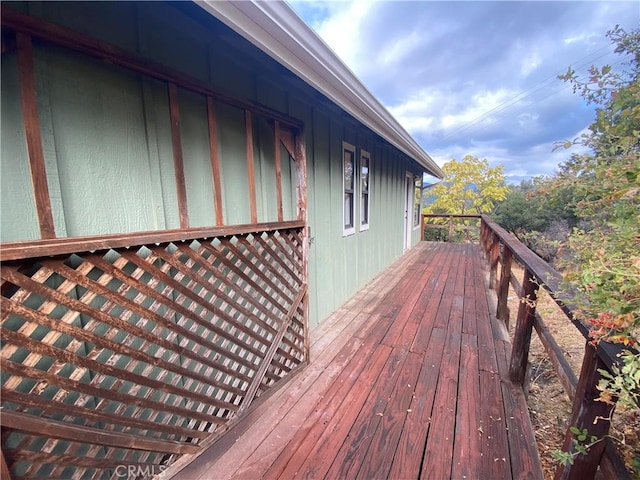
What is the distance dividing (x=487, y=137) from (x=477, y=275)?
26988 mm

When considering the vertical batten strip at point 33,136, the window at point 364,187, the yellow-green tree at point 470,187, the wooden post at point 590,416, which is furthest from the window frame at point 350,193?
the yellow-green tree at point 470,187

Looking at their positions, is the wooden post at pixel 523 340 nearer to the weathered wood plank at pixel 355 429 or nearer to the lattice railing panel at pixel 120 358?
the weathered wood plank at pixel 355 429

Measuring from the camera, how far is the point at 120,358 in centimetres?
139

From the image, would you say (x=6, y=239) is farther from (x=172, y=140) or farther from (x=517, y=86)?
(x=517, y=86)

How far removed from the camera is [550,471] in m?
1.54

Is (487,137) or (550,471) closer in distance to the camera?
(550,471)

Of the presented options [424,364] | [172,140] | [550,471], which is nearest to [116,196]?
[172,140]

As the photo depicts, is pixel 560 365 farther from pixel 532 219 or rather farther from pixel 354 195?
pixel 532 219

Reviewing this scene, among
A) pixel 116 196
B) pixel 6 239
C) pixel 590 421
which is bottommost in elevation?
pixel 590 421

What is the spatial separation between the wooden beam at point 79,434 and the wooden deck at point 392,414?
0.26 meters

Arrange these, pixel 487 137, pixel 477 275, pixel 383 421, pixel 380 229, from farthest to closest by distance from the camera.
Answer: pixel 487 137
pixel 380 229
pixel 477 275
pixel 383 421

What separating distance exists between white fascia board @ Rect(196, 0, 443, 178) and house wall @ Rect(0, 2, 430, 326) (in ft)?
1.18

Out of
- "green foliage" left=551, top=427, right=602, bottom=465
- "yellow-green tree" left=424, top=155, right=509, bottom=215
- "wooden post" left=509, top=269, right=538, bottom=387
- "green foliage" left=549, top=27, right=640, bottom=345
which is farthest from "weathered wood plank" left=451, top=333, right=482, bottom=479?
"yellow-green tree" left=424, top=155, right=509, bottom=215

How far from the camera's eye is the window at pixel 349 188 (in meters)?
3.88
